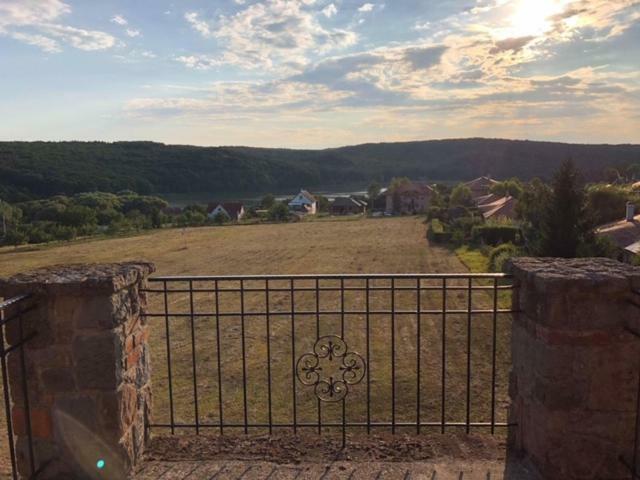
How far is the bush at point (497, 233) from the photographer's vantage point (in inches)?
1256

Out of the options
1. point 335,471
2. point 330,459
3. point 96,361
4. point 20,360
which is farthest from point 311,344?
point 20,360

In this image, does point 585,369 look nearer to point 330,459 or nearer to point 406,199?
point 330,459

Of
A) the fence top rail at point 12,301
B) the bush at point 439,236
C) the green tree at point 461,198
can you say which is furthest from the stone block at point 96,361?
the green tree at point 461,198

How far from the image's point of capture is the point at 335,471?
359 cm

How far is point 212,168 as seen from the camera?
12025 cm

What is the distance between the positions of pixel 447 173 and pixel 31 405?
15188 cm

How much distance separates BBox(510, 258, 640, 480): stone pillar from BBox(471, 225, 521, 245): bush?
29.6m

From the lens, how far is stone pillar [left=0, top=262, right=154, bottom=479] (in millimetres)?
3283

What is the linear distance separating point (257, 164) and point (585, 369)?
5240 inches

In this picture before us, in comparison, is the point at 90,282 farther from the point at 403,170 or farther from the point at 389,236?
the point at 403,170

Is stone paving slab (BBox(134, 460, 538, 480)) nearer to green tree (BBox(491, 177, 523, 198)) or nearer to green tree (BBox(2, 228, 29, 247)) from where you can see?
green tree (BBox(2, 228, 29, 247))

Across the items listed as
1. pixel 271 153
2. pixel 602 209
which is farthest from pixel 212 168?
pixel 602 209

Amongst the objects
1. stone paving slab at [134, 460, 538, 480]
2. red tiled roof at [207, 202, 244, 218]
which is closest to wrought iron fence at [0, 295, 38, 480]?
stone paving slab at [134, 460, 538, 480]

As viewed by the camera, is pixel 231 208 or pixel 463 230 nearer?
pixel 463 230
